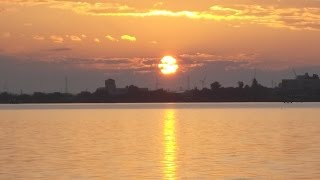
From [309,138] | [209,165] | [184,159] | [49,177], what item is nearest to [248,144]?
[309,138]

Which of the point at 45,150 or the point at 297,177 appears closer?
the point at 297,177

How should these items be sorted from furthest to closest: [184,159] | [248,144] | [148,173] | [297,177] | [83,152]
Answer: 1. [248,144]
2. [83,152]
3. [184,159]
4. [148,173]
5. [297,177]

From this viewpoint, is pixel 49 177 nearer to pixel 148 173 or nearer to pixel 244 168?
pixel 148 173

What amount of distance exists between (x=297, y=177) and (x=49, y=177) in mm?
17424

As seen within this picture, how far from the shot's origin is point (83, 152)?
74.5 m

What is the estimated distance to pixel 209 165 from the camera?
60062 millimetres

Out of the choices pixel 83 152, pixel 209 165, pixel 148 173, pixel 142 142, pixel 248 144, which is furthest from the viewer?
pixel 142 142

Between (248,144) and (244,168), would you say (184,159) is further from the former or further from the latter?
(248,144)

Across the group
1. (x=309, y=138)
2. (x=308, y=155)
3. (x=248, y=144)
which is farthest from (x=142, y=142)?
(x=308, y=155)

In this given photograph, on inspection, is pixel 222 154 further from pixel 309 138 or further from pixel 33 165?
pixel 309 138

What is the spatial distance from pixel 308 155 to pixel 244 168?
13.3 metres

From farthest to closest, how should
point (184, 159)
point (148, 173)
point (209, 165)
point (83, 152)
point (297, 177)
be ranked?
point (83, 152), point (184, 159), point (209, 165), point (148, 173), point (297, 177)

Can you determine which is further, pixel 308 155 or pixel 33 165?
pixel 308 155

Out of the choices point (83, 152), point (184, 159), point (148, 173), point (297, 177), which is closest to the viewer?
point (297, 177)
